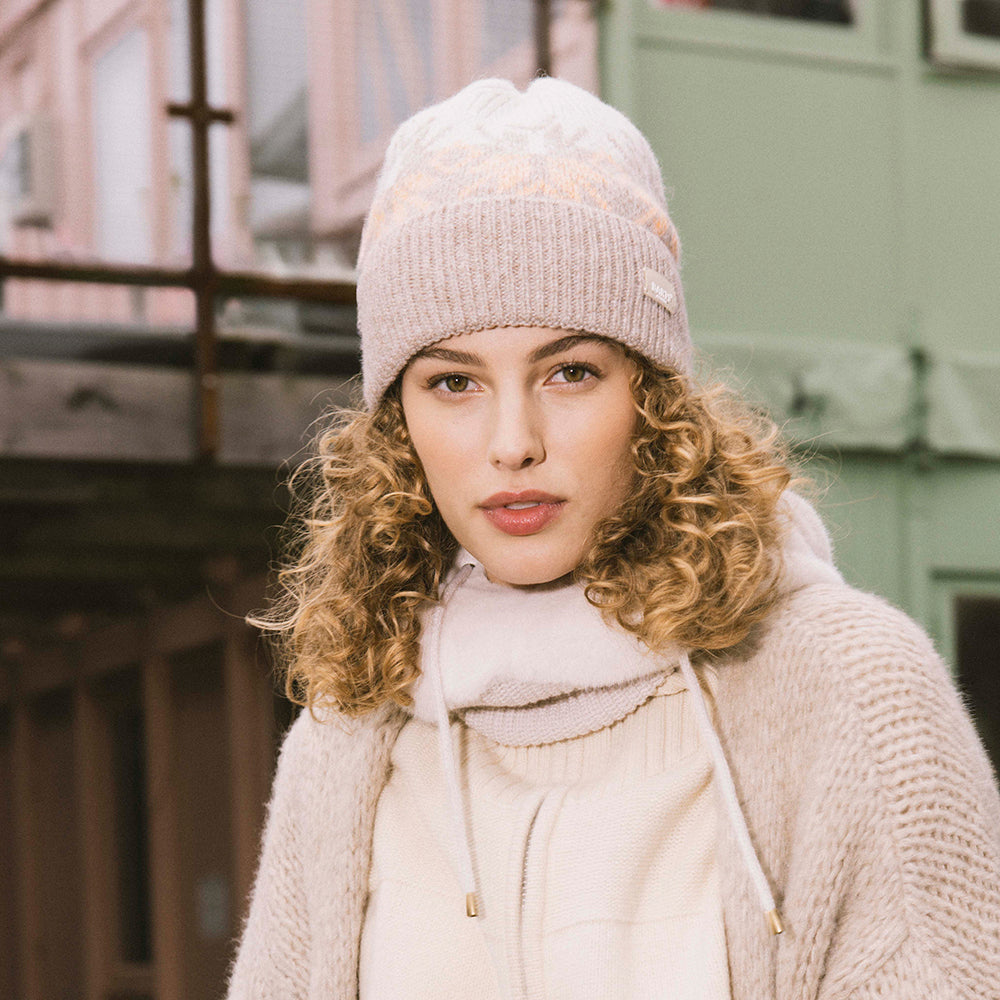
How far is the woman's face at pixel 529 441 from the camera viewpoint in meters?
1.50

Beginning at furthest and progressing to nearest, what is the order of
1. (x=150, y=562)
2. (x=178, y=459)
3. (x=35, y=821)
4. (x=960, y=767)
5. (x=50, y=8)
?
(x=35, y=821), (x=150, y=562), (x=50, y=8), (x=178, y=459), (x=960, y=767)

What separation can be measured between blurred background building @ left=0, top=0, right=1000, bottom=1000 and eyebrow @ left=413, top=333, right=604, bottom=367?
A: 2.65 metres

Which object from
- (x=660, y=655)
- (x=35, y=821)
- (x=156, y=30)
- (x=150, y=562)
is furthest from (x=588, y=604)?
(x=35, y=821)

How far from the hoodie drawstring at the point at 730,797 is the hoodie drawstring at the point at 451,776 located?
28cm

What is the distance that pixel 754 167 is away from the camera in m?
5.39

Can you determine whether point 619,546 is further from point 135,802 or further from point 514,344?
point 135,802

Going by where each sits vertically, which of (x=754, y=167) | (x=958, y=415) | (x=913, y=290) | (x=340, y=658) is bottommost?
(x=340, y=658)

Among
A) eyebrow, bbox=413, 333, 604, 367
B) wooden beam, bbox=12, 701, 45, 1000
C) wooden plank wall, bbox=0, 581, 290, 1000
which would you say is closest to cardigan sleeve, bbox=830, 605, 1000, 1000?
eyebrow, bbox=413, 333, 604, 367

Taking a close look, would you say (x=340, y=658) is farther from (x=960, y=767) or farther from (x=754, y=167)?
(x=754, y=167)

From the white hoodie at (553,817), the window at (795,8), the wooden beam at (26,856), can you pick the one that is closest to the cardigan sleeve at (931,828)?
the white hoodie at (553,817)

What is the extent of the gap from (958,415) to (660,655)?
420 centimetres

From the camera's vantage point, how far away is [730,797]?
4.66 feet

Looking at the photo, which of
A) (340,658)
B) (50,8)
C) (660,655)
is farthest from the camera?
(50,8)

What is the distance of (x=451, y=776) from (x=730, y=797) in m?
0.33
